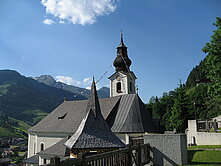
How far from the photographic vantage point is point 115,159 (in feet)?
28.4

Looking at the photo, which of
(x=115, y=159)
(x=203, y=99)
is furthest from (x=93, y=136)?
(x=203, y=99)

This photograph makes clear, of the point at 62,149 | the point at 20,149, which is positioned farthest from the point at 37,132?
the point at 20,149

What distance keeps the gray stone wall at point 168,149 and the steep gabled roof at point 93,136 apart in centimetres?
191

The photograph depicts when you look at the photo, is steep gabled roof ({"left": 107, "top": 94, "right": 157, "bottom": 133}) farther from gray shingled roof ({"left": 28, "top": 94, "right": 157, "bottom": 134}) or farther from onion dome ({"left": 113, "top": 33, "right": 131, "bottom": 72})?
onion dome ({"left": 113, "top": 33, "right": 131, "bottom": 72})

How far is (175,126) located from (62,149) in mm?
19624

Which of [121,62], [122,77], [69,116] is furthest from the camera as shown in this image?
[121,62]

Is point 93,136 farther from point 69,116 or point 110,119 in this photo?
point 69,116

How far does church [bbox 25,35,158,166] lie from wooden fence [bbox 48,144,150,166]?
22.5ft

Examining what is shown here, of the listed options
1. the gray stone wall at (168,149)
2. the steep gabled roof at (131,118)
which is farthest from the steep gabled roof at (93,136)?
the steep gabled roof at (131,118)

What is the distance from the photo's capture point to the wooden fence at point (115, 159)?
6.31 m

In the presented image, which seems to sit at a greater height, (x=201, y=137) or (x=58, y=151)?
(x=201, y=137)

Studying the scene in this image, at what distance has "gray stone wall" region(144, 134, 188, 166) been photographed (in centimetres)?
1066

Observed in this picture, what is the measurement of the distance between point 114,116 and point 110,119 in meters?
0.67

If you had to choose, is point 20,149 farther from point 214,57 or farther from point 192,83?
point 214,57
